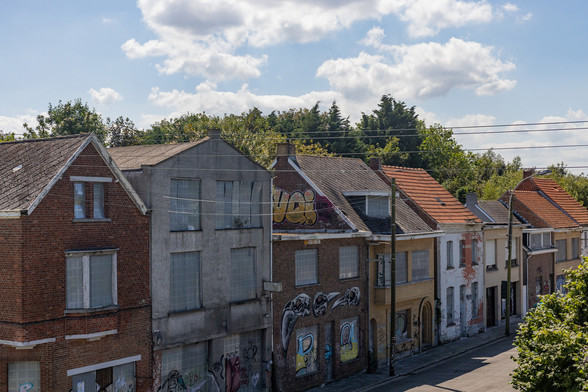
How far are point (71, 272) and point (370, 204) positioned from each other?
2025 centimetres

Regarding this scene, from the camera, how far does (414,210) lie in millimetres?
42625

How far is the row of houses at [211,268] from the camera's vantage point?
22078mm

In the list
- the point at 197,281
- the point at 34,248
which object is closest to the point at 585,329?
the point at 197,281

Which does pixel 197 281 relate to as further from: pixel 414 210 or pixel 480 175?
pixel 480 175

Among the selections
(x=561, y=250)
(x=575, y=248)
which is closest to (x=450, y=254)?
(x=561, y=250)

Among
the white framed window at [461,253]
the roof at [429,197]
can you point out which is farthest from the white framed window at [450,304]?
the roof at [429,197]

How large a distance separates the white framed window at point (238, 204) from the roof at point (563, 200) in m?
39.8

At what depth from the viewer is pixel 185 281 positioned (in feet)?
88.5

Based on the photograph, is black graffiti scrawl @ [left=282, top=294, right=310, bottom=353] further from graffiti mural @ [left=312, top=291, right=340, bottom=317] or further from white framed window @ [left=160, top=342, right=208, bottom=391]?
white framed window @ [left=160, top=342, right=208, bottom=391]

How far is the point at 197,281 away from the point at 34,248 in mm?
7575

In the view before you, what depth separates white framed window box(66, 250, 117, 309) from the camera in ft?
74.1

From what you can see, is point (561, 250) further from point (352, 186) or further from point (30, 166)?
point (30, 166)

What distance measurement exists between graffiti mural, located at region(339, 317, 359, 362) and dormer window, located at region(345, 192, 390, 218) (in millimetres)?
6495

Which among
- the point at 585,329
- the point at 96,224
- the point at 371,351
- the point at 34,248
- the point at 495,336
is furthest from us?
the point at 495,336
